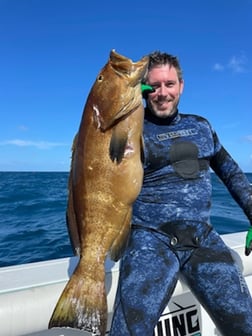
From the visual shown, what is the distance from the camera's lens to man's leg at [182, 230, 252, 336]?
240cm

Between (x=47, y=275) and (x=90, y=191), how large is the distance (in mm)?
1030

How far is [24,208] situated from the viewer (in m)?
11.2

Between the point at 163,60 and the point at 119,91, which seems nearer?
the point at 119,91

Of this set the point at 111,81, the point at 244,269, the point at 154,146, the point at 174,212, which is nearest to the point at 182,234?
the point at 174,212

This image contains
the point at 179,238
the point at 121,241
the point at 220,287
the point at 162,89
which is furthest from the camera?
the point at 162,89

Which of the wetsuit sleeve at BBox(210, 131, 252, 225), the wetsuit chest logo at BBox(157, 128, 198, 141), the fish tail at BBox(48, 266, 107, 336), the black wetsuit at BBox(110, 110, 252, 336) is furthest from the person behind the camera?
the wetsuit sleeve at BBox(210, 131, 252, 225)

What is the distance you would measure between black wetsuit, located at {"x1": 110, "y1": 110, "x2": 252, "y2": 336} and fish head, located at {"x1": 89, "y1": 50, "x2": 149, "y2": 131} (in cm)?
82

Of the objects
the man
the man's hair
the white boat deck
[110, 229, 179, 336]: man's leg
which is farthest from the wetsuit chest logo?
the white boat deck

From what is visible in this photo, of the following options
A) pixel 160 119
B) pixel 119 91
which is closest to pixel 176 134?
pixel 160 119

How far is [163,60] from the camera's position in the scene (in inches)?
117

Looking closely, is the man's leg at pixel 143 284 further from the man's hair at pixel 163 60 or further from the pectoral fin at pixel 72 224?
the man's hair at pixel 163 60

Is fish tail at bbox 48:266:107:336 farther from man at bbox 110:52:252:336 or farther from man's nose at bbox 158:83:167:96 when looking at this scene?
man's nose at bbox 158:83:167:96

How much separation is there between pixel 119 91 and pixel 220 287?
4.77ft

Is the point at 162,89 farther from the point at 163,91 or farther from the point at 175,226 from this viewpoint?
the point at 175,226
